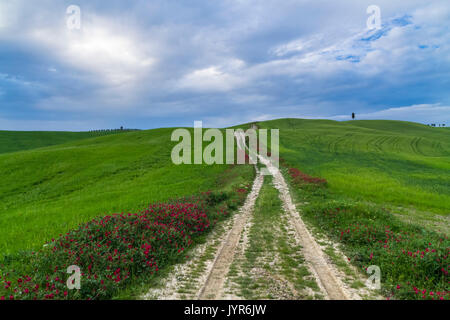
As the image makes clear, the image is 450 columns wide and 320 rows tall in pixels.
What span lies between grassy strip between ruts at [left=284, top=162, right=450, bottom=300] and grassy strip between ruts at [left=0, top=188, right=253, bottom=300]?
6946mm

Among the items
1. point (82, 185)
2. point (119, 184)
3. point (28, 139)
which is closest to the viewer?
point (119, 184)

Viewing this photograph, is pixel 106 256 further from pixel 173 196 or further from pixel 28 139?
pixel 28 139

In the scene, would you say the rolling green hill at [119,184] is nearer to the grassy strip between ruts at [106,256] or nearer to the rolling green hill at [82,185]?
the rolling green hill at [82,185]

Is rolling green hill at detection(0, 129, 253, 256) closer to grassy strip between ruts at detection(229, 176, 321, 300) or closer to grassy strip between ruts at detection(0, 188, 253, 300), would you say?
grassy strip between ruts at detection(0, 188, 253, 300)

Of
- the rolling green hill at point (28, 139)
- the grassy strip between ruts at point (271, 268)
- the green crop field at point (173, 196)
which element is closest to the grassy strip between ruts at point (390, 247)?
the green crop field at point (173, 196)

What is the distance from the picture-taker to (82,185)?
29062mm

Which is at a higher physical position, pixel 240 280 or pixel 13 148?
pixel 13 148

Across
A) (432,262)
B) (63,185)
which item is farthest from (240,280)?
(63,185)

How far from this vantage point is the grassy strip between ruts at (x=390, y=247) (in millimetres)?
7151

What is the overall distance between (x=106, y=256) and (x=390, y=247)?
10948 mm

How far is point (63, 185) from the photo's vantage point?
29.1m

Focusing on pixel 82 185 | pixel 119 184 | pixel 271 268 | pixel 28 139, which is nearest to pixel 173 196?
pixel 119 184
